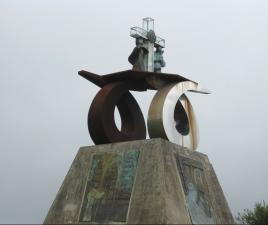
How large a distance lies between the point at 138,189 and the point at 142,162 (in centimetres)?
98

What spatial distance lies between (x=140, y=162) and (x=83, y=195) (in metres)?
2.05

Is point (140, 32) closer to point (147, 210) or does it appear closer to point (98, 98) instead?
point (98, 98)

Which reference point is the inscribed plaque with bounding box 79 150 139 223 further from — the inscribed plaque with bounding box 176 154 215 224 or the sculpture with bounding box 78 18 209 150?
the inscribed plaque with bounding box 176 154 215 224

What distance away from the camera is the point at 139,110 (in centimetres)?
1728

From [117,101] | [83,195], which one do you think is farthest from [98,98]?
[83,195]

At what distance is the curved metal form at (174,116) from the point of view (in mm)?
15398

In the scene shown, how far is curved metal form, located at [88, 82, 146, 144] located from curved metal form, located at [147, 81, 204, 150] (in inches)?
50.8

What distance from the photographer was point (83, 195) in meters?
14.7

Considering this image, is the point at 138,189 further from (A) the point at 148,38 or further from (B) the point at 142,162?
(A) the point at 148,38

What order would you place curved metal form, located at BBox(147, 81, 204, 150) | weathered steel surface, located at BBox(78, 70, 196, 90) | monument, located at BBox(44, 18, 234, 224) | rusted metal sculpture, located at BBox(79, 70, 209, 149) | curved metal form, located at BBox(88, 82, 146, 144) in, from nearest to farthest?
monument, located at BBox(44, 18, 234, 224)
curved metal form, located at BBox(147, 81, 204, 150)
rusted metal sculpture, located at BBox(79, 70, 209, 149)
curved metal form, located at BBox(88, 82, 146, 144)
weathered steel surface, located at BBox(78, 70, 196, 90)

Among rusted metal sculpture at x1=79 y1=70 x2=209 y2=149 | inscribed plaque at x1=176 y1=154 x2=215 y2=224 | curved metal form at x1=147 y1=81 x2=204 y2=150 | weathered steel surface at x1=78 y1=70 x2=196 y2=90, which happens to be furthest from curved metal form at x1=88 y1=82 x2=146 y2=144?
inscribed plaque at x1=176 y1=154 x2=215 y2=224

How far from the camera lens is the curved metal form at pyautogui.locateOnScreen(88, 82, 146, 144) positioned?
1586 cm

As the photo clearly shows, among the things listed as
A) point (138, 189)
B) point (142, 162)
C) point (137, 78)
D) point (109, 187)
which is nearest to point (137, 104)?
point (137, 78)

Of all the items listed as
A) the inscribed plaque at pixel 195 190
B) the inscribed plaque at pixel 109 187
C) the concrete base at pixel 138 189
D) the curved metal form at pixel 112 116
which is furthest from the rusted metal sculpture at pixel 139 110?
the inscribed plaque at pixel 109 187
